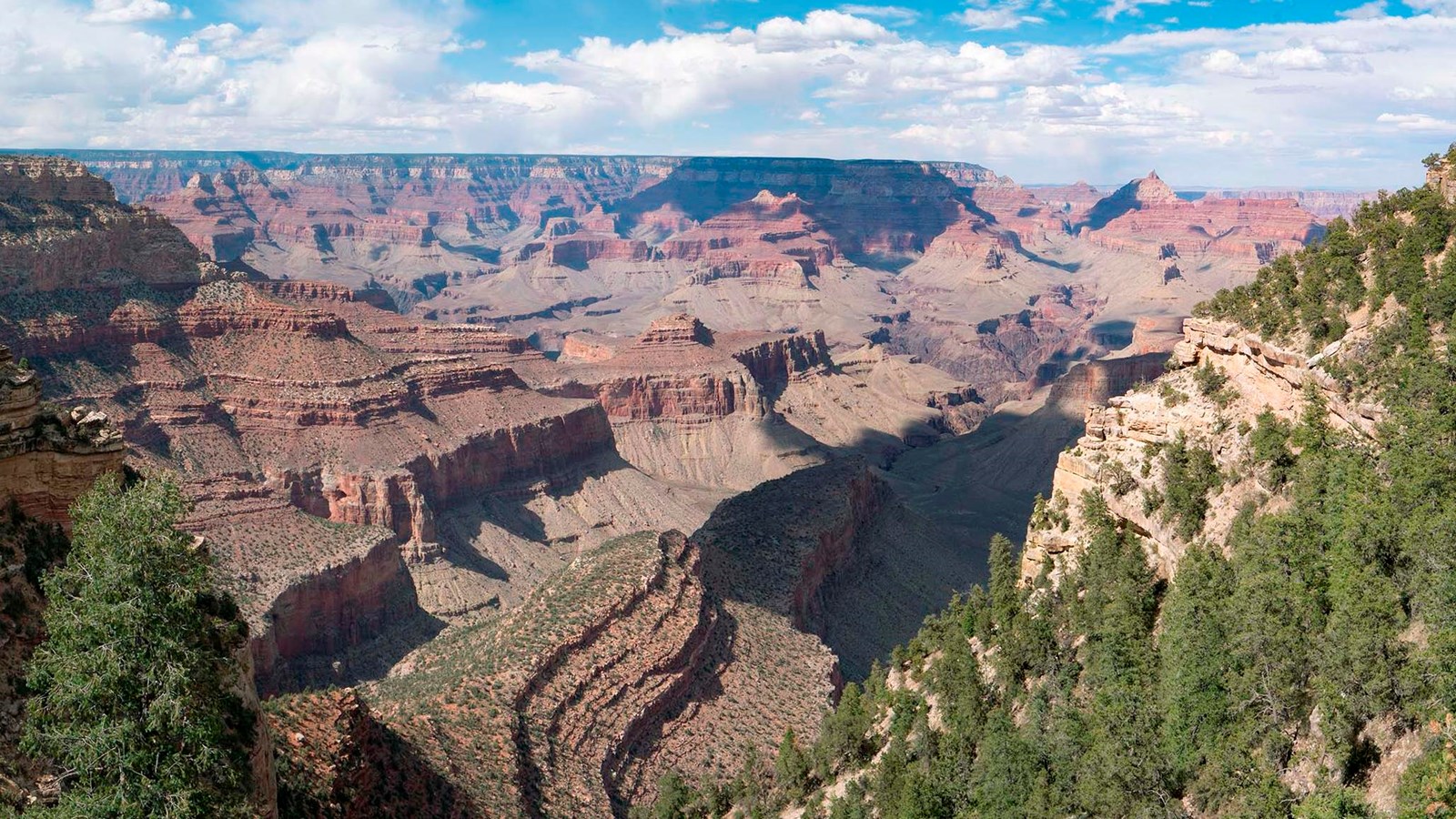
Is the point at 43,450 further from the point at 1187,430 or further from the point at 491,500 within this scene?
the point at 491,500

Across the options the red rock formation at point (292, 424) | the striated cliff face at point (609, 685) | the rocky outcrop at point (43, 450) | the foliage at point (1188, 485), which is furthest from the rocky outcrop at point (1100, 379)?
the rocky outcrop at point (43, 450)

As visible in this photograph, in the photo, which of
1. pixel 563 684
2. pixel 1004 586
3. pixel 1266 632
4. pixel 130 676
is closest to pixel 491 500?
pixel 563 684

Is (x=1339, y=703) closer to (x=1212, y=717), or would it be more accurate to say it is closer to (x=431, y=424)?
(x=1212, y=717)

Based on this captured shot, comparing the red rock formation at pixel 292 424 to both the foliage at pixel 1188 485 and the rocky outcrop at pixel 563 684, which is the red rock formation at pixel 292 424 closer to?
the rocky outcrop at pixel 563 684

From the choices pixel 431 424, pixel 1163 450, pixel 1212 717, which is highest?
pixel 1163 450

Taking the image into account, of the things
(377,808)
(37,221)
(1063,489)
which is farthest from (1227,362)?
(37,221)

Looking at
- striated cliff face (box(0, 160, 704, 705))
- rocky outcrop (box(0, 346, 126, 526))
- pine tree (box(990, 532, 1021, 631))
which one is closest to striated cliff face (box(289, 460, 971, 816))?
rocky outcrop (box(0, 346, 126, 526))
